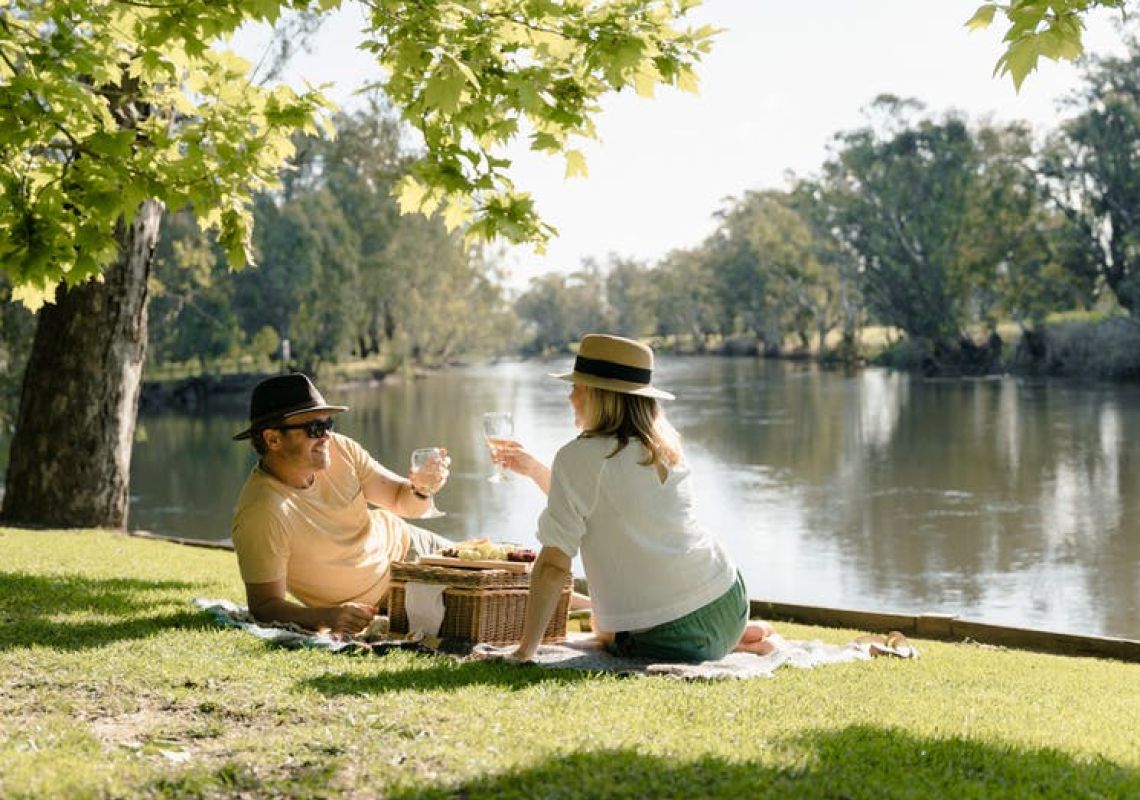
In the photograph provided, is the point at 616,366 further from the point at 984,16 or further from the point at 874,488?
the point at 874,488

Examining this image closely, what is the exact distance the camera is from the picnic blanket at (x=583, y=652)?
5.49 metres

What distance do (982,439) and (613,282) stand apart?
137 meters

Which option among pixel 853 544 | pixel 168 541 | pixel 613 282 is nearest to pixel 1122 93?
pixel 853 544

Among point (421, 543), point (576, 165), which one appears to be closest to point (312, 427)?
point (421, 543)

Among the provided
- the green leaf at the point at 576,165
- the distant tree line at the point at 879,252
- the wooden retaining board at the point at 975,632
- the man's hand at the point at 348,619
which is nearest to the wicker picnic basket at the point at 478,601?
the man's hand at the point at 348,619

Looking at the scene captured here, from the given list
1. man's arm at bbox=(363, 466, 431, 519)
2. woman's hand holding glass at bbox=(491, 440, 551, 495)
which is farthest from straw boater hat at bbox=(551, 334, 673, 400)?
man's arm at bbox=(363, 466, 431, 519)

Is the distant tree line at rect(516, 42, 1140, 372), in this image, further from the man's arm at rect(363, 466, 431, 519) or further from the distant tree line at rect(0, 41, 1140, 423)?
the man's arm at rect(363, 466, 431, 519)

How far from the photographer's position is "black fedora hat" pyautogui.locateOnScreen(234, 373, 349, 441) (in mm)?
6113

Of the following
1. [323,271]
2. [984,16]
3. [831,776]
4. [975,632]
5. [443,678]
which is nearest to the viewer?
[831,776]

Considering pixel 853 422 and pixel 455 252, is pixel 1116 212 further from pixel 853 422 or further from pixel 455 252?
pixel 455 252

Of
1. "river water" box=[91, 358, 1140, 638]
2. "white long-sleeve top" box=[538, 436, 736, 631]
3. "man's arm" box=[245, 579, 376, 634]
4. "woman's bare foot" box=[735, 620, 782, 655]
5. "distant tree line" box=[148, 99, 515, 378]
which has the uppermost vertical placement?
"distant tree line" box=[148, 99, 515, 378]

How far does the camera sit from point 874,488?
24.3 meters

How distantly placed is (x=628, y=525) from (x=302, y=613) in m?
1.70

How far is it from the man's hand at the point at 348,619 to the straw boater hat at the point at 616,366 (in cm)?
166
